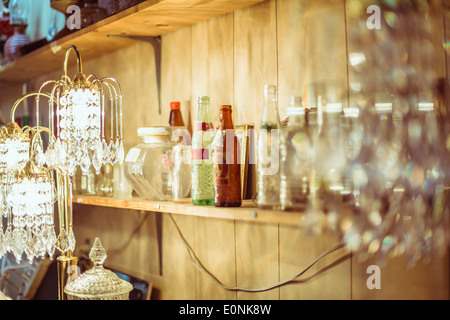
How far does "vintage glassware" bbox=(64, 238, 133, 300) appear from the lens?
4.88 ft

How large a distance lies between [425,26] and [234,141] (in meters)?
0.50

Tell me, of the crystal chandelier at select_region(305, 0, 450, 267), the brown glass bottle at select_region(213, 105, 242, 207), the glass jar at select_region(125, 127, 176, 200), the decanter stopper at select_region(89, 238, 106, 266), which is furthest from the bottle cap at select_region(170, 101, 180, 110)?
the crystal chandelier at select_region(305, 0, 450, 267)

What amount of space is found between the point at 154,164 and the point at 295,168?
1.87 ft

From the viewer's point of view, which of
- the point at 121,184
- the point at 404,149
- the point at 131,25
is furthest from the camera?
the point at 121,184

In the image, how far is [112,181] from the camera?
1.72 m

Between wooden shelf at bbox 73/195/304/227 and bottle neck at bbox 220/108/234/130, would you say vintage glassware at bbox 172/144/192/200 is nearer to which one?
wooden shelf at bbox 73/195/304/227

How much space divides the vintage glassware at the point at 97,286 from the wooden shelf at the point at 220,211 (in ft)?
0.71

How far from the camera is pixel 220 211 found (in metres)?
1.09

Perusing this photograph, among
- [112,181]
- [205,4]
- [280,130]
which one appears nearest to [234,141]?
[280,130]

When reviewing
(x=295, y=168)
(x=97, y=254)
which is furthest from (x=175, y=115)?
(x=295, y=168)

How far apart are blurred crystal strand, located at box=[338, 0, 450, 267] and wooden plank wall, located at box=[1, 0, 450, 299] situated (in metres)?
0.08

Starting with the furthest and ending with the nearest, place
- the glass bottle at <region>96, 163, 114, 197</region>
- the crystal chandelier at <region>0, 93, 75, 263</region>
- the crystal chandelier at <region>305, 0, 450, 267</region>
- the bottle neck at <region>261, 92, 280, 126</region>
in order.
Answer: the glass bottle at <region>96, 163, 114, 197</region>
the crystal chandelier at <region>0, 93, 75, 263</region>
the bottle neck at <region>261, 92, 280, 126</region>
the crystal chandelier at <region>305, 0, 450, 267</region>

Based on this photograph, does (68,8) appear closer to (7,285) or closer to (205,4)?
(205,4)

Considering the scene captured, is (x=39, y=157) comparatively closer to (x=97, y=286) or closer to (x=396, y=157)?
(x=97, y=286)
